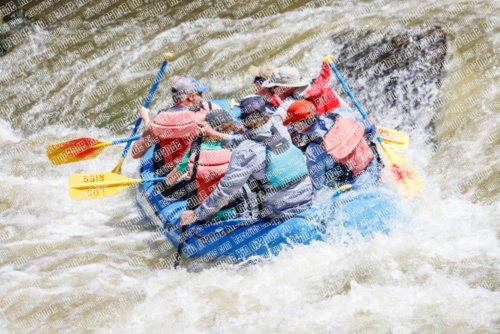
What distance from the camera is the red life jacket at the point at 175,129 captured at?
5715mm

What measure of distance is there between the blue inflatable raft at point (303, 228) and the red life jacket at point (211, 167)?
1.07 ft

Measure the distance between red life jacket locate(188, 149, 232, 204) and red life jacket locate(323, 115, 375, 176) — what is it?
2.72ft

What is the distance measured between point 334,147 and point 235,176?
30.9 inches

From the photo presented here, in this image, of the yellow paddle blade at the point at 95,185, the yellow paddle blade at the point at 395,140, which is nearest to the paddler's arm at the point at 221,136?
the yellow paddle blade at the point at 95,185

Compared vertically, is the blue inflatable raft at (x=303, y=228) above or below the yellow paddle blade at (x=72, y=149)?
below

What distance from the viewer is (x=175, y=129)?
18.8ft

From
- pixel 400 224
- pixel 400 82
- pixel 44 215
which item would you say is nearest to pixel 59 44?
pixel 44 215

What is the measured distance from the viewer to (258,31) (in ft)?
28.7

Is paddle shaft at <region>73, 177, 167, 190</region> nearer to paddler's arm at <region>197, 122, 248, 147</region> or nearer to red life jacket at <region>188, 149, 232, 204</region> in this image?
red life jacket at <region>188, 149, 232, 204</region>

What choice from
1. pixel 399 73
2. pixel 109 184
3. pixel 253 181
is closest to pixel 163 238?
pixel 109 184

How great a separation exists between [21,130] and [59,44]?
1820 millimetres

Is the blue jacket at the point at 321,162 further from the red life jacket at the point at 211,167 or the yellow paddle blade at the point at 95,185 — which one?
the yellow paddle blade at the point at 95,185

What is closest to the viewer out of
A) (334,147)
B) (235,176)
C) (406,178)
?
(235,176)

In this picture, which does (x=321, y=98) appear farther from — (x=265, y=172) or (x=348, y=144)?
(x=265, y=172)
